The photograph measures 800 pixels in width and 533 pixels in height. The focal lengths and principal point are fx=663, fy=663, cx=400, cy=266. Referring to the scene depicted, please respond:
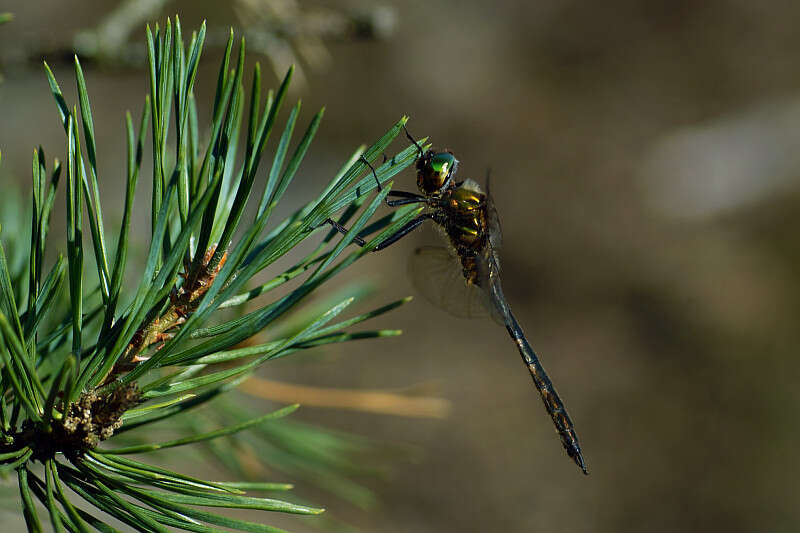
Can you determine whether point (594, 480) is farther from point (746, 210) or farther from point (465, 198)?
point (465, 198)

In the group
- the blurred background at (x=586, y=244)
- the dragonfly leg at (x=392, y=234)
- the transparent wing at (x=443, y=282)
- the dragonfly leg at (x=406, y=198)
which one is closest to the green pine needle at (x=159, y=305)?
the dragonfly leg at (x=392, y=234)

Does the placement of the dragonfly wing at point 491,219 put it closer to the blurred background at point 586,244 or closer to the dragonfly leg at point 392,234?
the dragonfly leg at point 392,234

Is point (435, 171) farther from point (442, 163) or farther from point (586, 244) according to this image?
point (586, 244)

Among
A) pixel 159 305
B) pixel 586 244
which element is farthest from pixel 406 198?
pixel 586 244

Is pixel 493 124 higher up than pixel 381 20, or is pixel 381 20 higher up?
pixel 493 124

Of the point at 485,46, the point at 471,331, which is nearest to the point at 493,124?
the point at 485,46

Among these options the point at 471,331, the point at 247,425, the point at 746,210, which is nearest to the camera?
the point at 247,425
